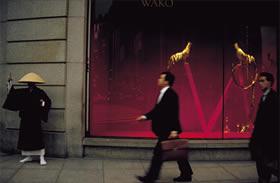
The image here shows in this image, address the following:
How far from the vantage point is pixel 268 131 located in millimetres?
5758

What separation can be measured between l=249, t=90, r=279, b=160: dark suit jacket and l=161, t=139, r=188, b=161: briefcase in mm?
1122

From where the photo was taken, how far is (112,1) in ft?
29.8

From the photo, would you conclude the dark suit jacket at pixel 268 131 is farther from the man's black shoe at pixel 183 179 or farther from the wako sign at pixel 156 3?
the wako sign at pixel 156 3

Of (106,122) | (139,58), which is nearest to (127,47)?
(139,58)

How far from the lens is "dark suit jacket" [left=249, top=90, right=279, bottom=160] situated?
5.75 metres

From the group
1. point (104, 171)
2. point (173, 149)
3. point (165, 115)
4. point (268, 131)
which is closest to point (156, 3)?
point (165, 115)

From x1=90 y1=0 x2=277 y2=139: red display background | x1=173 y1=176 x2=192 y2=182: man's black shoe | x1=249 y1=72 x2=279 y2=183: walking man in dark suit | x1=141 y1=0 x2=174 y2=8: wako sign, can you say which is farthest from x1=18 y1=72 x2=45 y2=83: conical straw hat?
x1=249 y1=72 x2=279 y2=183: walking man in dark suit

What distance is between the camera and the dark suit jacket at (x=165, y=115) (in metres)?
5.86

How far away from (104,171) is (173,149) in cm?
193

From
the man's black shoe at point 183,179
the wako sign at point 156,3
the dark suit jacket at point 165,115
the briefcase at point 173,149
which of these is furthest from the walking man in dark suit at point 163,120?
the wako sign at point 156,3

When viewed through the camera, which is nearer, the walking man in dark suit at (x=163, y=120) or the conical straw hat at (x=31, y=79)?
the walking man in dark suit at (x=163, y=120)

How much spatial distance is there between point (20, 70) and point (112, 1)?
2.78m

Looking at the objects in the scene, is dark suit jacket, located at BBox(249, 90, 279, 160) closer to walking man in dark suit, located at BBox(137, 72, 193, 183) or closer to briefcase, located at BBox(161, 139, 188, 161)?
briefcase, located at BBox(161, 139, 188, 161)

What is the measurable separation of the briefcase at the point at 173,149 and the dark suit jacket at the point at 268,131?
1.12 meters
